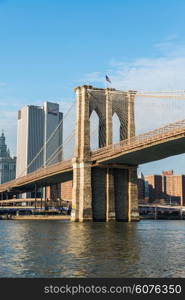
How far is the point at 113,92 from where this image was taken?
9162 cm

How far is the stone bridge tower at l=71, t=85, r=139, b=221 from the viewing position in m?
84.0

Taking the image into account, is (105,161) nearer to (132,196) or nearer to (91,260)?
(132,196)

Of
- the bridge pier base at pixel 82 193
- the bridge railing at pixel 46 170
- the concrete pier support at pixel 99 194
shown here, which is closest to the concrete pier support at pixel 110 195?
the concrete pier support at pixel 99 194

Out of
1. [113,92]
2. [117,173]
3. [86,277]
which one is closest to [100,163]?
[117,173]

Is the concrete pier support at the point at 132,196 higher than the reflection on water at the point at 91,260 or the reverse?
higher

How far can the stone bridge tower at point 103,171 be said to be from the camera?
8400 centimetres

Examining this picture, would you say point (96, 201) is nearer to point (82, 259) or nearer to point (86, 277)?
point (82, 259)

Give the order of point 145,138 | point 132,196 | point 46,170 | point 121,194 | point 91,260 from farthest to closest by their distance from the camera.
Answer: point 46,170, point 121,194, point 132,196, point 145,138, point 91,260

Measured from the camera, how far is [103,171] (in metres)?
87.6

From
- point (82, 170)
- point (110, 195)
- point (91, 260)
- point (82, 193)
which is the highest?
point (82, 170)

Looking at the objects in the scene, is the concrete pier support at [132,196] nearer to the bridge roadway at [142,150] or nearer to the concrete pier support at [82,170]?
the bridge roadway at [142,150]

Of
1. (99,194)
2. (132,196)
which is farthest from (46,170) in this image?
(132,196)

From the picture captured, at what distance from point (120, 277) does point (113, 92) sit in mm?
72574

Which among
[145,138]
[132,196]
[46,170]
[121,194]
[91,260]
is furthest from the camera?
[46,170]
